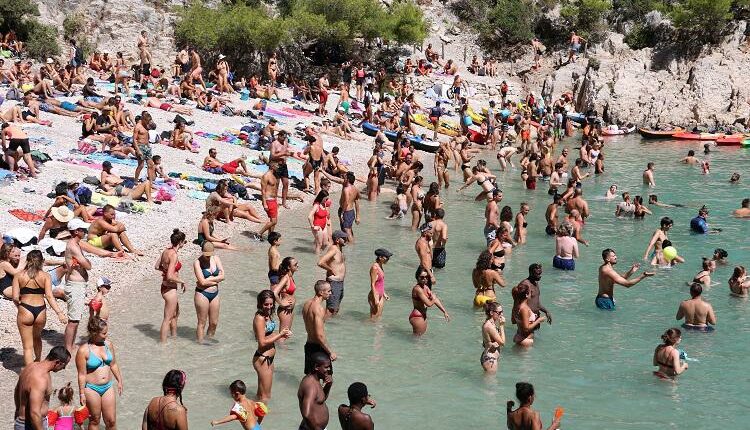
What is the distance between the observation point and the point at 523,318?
39.0 feet

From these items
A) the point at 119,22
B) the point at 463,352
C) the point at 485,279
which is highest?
the point at 119,22

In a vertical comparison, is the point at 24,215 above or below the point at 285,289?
below

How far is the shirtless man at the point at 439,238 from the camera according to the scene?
1512cm

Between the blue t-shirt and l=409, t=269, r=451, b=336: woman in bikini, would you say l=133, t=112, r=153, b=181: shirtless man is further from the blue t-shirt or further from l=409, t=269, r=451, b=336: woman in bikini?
the blue t-shirt

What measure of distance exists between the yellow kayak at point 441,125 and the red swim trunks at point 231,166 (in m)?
12.2

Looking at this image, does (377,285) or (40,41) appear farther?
(40,41)

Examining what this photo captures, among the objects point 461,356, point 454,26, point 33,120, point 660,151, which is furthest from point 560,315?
point 454,26

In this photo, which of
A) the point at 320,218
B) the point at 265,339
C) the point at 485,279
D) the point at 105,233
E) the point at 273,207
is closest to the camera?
the point at 265,339

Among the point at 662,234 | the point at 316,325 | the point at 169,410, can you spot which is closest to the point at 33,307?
the point at 316,325

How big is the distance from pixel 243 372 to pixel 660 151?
24.4 m

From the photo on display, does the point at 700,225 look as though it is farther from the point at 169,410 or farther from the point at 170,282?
the point at 169,410

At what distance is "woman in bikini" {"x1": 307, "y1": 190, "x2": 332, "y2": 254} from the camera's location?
15500 mm

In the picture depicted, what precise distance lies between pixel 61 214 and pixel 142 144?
187 inches

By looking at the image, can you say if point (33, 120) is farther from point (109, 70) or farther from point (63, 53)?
point (63, 53)
